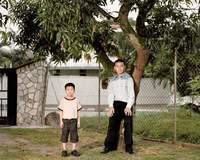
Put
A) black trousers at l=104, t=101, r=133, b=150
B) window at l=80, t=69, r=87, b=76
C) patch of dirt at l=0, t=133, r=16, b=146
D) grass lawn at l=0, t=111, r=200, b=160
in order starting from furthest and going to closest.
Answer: window at l=80, t=69, r=87, b=76 → patch of dirt at l=0, t=133, r=16, b=146 → black trousers at l=104, t=101, r=133, b=150 → grass lawn at l=0, t=111, r=200, b=160

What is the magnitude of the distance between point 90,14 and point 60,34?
93 cm

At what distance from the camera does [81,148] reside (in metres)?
10.5

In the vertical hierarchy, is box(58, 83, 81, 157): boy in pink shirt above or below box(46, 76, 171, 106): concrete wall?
below

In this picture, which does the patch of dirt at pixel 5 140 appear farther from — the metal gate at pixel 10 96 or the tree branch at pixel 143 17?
the tree branch at pixel 143 17

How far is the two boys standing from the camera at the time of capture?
31.0ft

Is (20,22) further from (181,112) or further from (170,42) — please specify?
(181,112)

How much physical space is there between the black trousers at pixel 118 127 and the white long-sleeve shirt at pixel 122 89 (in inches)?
3.7

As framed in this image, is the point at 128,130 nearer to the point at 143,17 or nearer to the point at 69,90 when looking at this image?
the point at 69,90

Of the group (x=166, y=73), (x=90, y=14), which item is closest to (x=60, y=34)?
(x=90, y=14)

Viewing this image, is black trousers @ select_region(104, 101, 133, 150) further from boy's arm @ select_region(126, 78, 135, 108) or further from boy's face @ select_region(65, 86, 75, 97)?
boy's face @ select_region(65, 86, 75, 97)

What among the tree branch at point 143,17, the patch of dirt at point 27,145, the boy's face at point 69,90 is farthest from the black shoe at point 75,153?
the tree branch at point 143,17

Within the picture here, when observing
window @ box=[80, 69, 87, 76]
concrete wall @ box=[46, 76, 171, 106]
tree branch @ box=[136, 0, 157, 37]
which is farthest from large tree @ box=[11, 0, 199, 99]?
window @ box=[80, 69, 87, 76]

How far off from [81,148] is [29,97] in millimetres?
6493

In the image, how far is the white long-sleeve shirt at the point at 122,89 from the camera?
9.52m
